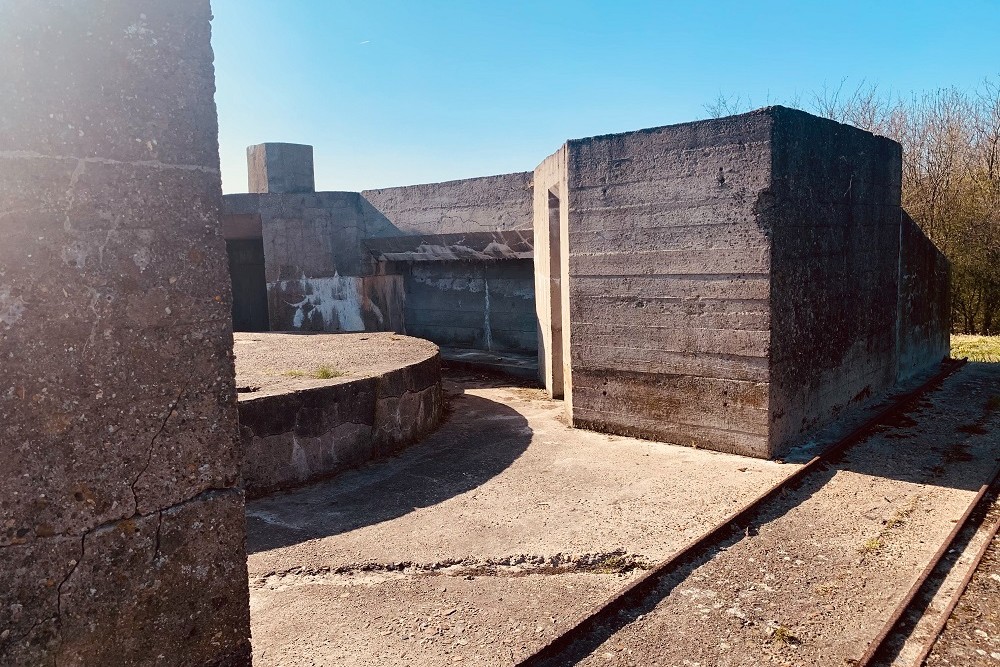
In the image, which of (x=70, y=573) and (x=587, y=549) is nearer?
(x=70, y=573)

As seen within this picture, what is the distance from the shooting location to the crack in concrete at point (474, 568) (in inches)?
158

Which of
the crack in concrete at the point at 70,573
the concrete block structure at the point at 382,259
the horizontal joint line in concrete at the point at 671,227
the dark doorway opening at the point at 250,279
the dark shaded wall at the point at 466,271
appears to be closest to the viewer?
the crack in concrete at the point at 70,573

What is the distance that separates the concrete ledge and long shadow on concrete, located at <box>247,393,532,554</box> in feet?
0.48

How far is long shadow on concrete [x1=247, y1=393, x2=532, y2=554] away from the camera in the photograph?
4.78 meters

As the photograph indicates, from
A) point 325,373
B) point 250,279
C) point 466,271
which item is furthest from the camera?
point 250,279

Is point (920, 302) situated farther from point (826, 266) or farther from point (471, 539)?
point (471, 539)

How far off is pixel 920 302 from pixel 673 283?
477 cm

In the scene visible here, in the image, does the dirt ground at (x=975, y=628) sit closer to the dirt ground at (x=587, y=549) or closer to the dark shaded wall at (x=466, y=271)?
the dirt ground at (x=587, y=549)

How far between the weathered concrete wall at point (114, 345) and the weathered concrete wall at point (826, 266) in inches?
192

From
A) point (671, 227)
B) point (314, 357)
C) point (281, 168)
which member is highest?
point (281, 168)

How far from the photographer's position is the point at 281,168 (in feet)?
37.1

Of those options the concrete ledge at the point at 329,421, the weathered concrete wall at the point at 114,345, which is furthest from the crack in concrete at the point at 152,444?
the concrete ledge at the point at 329,421

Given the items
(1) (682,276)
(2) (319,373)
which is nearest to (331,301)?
(2) (319,373)

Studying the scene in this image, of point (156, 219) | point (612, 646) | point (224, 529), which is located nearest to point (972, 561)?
point (612, 646)
